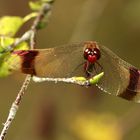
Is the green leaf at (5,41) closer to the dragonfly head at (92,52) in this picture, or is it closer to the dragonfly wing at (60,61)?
the dragonfly wing at (60,61)

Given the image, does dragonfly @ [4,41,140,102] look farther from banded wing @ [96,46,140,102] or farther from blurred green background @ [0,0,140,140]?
blurred green background @ [0,0,140,140]

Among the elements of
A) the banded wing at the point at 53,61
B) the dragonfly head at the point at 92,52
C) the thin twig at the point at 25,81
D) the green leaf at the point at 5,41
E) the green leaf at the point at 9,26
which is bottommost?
the green leaf at the point at 9,26

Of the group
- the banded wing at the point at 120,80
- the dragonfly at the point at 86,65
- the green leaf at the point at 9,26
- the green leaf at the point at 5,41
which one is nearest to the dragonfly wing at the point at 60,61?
the dragonfly at the point at 86,65

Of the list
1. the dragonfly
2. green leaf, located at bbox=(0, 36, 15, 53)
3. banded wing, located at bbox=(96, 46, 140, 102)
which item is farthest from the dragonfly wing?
green leaf, located at bbox=(0, 36, 15, 53)

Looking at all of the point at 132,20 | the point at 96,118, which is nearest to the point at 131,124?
the point at 96,118

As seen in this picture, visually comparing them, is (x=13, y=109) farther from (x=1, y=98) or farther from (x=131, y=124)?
(x=1, y=98)
